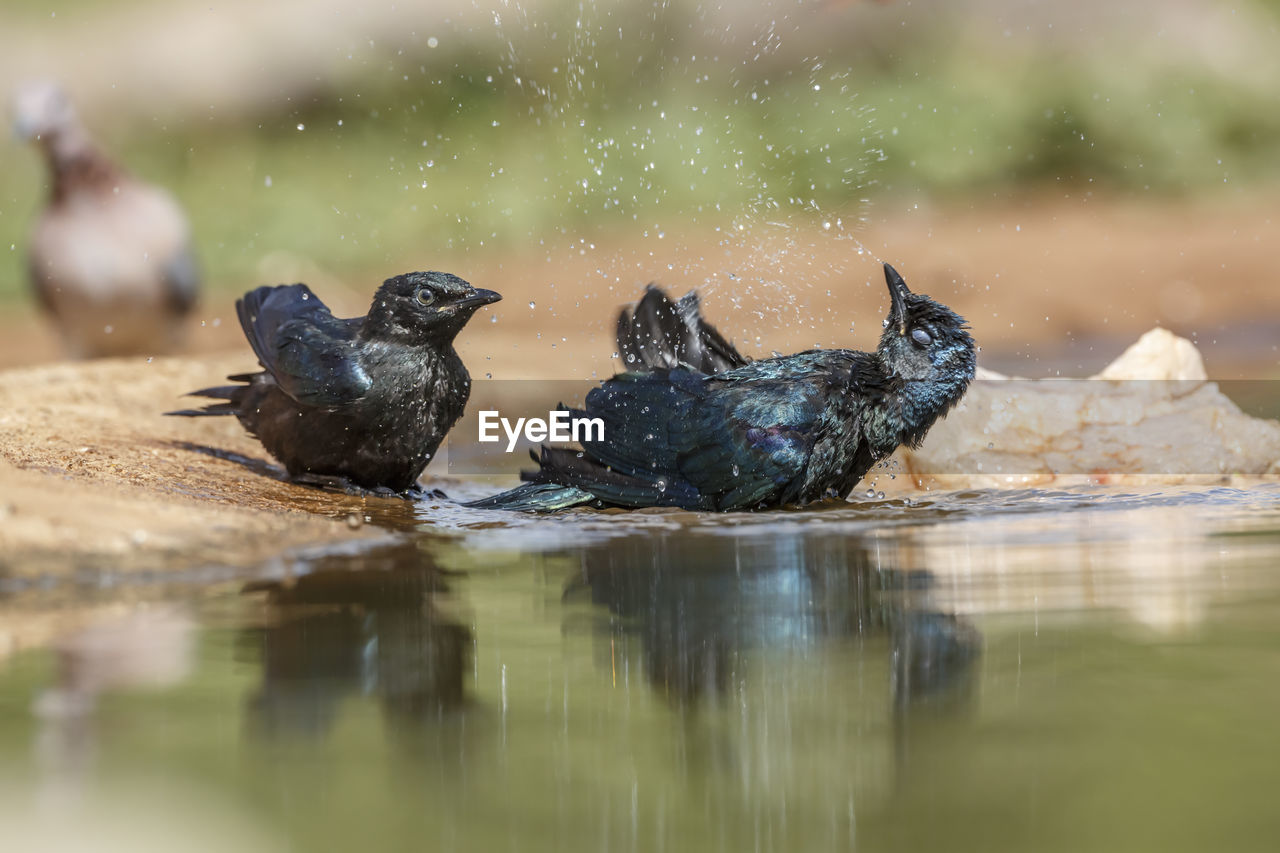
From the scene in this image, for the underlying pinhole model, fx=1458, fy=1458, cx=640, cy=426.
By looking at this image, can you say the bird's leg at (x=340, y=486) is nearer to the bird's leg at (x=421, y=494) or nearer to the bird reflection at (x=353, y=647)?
the bird's leg at (x=421, y=494)

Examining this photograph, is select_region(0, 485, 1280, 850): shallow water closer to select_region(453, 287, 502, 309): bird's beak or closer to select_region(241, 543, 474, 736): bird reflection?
select_region(241, 543, 474, 736): bird reflection

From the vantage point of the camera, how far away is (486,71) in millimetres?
17297

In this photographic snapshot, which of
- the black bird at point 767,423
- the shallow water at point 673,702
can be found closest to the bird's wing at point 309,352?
the black bird at point 767,423

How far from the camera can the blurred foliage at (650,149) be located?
1543 cm

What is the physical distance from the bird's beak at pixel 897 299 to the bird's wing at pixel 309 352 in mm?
1969

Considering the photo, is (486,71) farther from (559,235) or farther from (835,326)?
(835,326)

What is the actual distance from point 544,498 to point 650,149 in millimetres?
11299

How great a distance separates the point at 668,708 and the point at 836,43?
1591cm

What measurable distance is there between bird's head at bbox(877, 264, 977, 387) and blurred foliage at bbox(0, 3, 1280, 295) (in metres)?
10.0

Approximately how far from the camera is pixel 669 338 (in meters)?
5.87

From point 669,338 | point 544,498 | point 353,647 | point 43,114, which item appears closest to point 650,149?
point 43,114

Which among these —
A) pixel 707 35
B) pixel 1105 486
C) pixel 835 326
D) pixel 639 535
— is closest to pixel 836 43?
pixel 707 35

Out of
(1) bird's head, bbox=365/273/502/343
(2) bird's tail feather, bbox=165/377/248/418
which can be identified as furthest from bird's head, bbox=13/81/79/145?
(1) bird's head, bbox=365/273/502/343

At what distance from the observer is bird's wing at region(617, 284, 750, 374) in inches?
230
